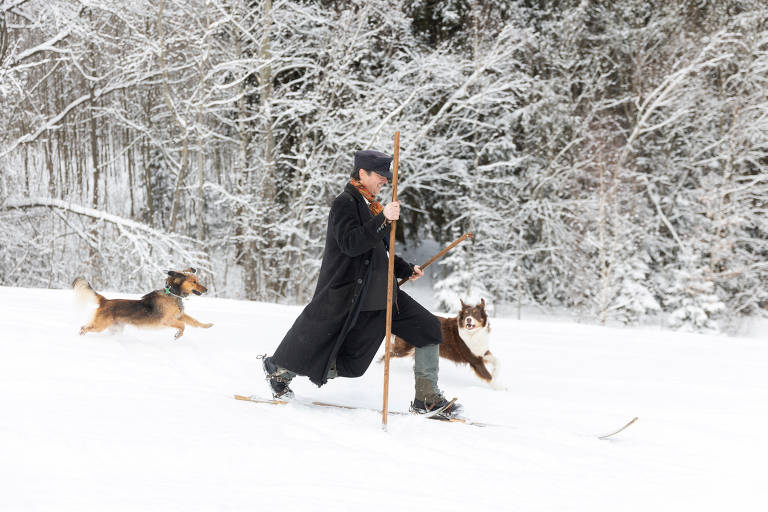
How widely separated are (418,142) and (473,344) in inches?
499

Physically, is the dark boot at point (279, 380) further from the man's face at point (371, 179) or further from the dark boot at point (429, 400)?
the man's face at point (371, 179)

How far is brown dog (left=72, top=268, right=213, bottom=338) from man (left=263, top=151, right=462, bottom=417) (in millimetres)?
1760

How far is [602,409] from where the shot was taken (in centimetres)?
404

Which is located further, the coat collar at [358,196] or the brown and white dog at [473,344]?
the brown and white dog at [473,344]

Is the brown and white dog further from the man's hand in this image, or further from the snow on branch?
the snow on branch

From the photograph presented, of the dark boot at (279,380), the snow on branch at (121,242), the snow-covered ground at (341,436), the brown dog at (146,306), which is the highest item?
the snow on branch at (121,242)

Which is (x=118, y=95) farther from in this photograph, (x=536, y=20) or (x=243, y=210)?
(x=536, y=20)

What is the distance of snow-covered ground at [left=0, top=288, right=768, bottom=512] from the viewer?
2377 millimetres

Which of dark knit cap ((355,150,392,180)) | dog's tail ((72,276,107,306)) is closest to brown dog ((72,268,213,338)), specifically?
dog's tail ((72,276,107,306))

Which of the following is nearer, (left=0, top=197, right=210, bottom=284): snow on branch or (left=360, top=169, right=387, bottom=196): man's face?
(left=360, top=169, right=387, bottom=196): man's face

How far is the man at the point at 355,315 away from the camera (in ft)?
10.8

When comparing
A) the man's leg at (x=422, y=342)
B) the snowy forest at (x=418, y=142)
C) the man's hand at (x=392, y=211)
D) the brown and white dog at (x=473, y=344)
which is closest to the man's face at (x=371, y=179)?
the man's hand at (x=392, y=211)

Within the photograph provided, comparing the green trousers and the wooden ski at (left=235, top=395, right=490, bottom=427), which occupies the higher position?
the green trousers

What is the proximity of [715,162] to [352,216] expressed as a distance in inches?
791
